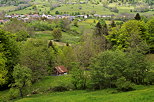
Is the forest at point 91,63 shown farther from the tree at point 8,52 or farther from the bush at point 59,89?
the bush at point 59,89

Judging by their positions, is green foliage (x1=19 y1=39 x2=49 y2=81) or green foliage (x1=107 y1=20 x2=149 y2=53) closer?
green foliage (x1=19 y1=39 x2=49 y2=81)

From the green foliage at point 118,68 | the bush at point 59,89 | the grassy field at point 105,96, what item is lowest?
the bush at point 59,89

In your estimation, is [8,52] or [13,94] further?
[8,52]

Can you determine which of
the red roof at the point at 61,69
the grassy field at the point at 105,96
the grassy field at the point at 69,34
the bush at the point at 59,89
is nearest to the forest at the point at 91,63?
the bush at the point at 59,89

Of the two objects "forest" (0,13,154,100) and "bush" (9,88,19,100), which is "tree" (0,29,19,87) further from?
"bush" (9,88,19,100)

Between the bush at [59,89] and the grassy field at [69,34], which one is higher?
the bush at [59,89]

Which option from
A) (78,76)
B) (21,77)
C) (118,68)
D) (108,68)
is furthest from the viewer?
(78,76)

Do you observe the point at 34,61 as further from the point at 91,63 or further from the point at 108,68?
the point at 108,68

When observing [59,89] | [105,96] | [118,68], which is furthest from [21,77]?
[118,68]

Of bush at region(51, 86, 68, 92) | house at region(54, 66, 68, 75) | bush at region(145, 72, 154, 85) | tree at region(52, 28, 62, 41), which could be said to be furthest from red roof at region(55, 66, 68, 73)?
tree at region(52, 28, 62, 41)

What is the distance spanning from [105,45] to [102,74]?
30.5 m

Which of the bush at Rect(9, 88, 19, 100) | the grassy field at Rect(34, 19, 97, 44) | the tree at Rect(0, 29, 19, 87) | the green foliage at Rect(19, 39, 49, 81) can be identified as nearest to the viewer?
the bush at Rect(9, 88, 19, 100)

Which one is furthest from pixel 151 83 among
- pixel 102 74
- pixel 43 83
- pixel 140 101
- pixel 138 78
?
pixel 43 83

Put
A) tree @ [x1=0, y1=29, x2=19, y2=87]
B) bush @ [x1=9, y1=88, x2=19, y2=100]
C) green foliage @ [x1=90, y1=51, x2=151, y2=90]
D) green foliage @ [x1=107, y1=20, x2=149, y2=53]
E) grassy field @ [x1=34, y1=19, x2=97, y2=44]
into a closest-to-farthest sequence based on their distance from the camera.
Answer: green foliage @ [x1=90, y1=51, x2=151, y2=90] < bush @ [x1=9, y1=88, x2=19, y2=100] < tree @ [x1=0, y1=29, x2=19, y2=87] < green foliage @ [x1=107, y1=20, x2=149, y2=53] < grassy field @ [x1=34, y1=19, x2=97, y2=44]
